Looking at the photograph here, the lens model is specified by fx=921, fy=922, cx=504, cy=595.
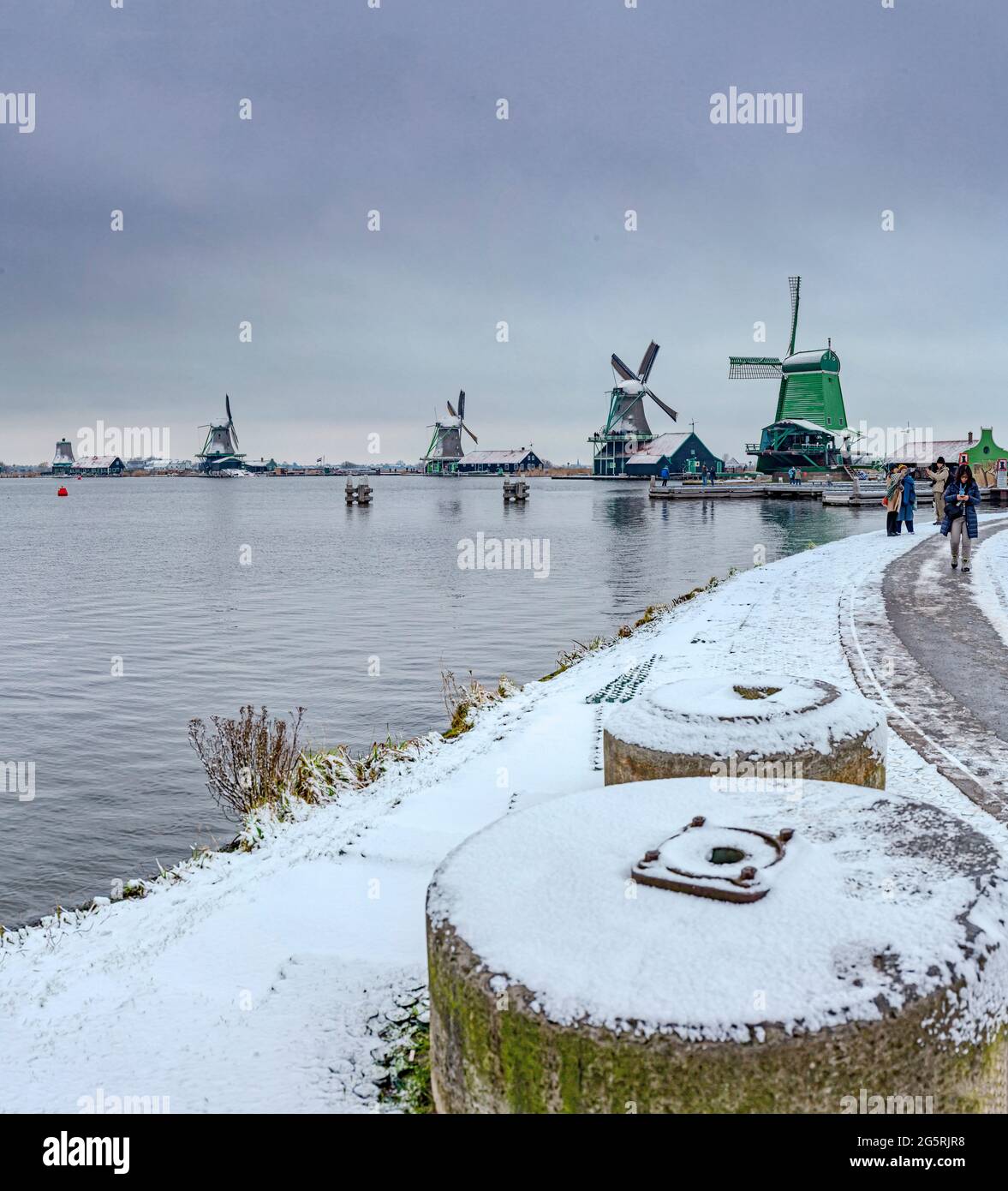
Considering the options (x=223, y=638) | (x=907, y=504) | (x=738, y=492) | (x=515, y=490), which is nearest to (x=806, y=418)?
(x=738, y=492)

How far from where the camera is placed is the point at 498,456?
189 m

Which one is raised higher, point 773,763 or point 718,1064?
point 773,763

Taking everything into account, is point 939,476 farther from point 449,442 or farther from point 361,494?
point 449,442

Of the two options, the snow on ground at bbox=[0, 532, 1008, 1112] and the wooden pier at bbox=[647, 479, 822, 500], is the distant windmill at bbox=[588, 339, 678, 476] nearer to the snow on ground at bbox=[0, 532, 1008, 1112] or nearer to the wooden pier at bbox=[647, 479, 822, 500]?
the wooden pier at bbox=[647, 479, 822, 500]

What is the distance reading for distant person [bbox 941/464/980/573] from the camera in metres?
17.5

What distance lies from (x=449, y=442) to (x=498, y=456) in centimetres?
1850

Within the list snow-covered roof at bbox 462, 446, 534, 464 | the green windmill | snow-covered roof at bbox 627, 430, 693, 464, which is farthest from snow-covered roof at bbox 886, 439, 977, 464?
snow-covered roof at bbox 462, 446, 534, 464

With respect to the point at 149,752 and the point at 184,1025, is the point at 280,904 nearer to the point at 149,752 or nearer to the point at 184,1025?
the point at 184,1025

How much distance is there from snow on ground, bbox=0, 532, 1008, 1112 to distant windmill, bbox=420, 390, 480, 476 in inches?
6233

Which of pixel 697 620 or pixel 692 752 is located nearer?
pixel 692 752

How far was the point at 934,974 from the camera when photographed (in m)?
2.76

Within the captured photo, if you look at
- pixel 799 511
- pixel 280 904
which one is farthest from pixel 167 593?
pixel 799 511

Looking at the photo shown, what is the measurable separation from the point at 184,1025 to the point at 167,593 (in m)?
25.5

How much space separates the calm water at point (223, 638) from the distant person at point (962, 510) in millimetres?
7298
